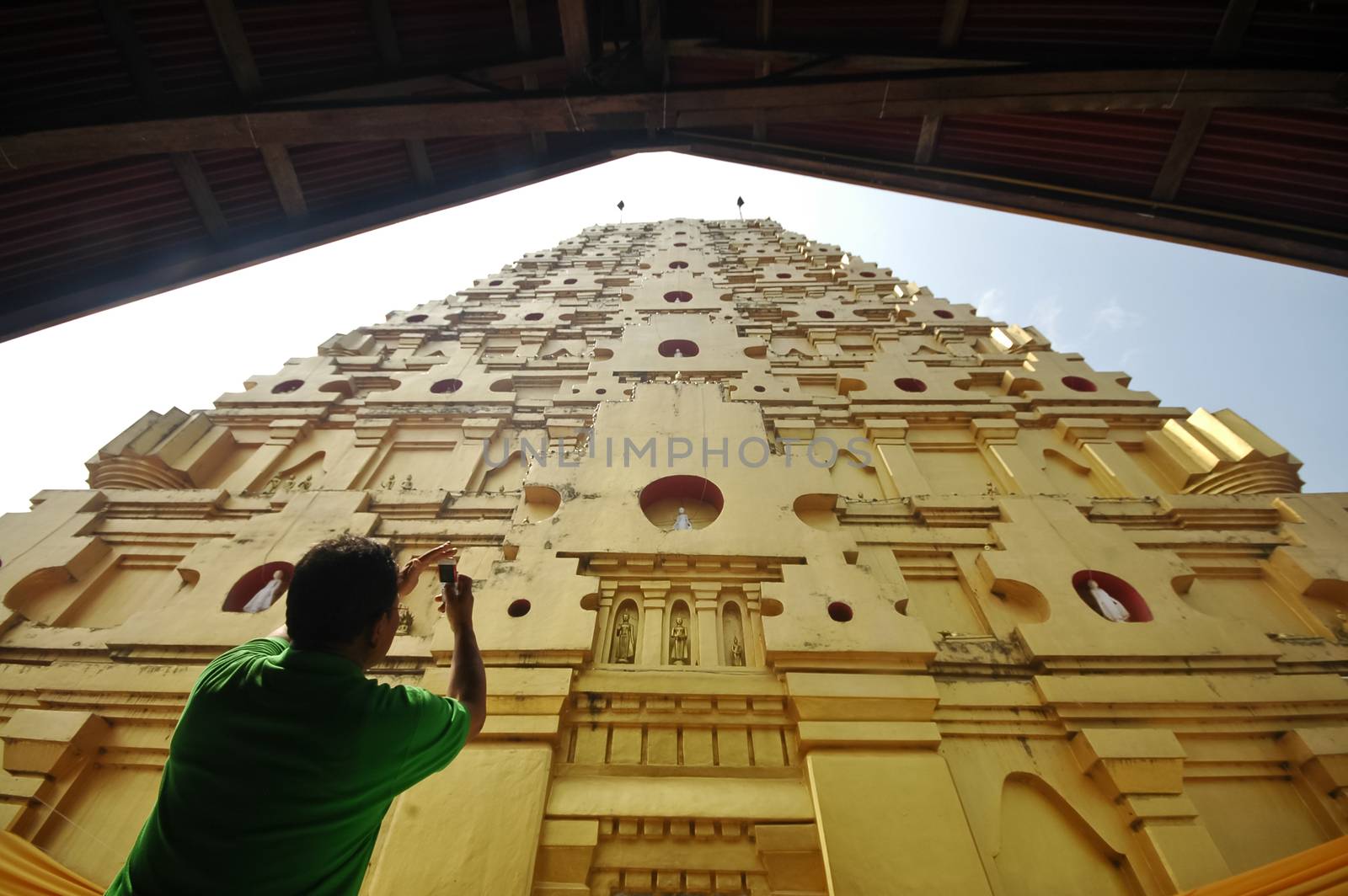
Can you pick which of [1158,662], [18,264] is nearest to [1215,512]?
[1158,662]

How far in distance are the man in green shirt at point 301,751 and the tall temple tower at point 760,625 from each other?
137cm

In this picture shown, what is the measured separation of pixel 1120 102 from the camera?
5539 mm

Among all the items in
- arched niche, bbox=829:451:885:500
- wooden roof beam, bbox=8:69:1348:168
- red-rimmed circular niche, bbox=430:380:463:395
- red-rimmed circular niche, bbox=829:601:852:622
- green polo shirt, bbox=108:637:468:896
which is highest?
red-rimmed circular niche, bbox=430:380:463:395

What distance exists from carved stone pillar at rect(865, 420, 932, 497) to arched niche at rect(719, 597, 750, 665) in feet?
8.84

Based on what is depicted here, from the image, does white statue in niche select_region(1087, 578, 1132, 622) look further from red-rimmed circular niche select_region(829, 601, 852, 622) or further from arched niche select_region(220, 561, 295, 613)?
arched niche select_region(220, 561, 295, 613)

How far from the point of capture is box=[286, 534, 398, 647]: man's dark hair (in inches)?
91.0

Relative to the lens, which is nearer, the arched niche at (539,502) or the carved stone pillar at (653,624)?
the carved stone pillar at (653,624)

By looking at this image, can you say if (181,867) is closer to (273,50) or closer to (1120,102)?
(273,50)

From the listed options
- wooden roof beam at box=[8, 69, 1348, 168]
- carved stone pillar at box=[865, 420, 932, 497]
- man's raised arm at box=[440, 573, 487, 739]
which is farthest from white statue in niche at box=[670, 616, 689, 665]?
wooden roof beam at box=[8, 69, 1348, 168]

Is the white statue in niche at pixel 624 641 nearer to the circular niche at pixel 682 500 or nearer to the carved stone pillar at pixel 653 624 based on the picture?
the carved stone pillar at pixel 653 624

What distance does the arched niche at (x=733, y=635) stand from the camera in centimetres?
453

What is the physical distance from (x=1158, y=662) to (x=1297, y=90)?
16.1ft

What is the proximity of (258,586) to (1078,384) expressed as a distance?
10442mm

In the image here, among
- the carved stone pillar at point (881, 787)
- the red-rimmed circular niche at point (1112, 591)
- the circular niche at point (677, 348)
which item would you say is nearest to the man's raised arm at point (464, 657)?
the carved stone pillar at point (881, 787)
